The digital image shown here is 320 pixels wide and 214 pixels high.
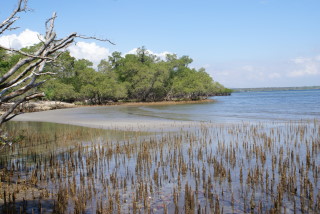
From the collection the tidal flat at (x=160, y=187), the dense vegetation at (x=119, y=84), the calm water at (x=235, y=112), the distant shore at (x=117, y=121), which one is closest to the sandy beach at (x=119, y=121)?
the distant shore at (x=117, y=121)

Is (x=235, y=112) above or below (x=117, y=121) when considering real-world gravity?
below

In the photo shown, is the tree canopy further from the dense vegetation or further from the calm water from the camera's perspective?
the calm water

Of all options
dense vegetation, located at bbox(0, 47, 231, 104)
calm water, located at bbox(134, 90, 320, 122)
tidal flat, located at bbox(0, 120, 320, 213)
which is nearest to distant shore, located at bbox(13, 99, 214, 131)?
calm water, located at bbox(134, 90, 320, 122)

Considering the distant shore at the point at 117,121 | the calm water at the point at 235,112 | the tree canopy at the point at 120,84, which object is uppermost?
the tree canopy at the point at 120,84

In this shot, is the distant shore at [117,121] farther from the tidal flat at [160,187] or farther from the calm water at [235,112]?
the tidal flat at [160,187]

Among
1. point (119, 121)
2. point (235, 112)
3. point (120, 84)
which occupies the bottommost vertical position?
point (235, 112)

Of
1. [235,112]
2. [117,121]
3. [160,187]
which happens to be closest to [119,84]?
[235,112]

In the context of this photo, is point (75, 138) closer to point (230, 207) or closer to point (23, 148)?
point (23, 148)

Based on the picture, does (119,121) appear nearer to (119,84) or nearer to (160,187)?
(160,187)

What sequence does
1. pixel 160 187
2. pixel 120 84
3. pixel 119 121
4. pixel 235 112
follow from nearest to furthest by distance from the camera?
pixel 160 187 → pixel 119 121 → pixel 235 112 → pixel 120 84

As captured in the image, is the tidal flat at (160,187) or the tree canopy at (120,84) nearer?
the tidal flat at (160,187)

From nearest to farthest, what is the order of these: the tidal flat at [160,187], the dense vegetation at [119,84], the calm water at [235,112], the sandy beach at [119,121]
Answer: the tidal flat at [160,187], the sandy beach at [119,121], the calm water at [235,112], the dense vegetation at [119,84]

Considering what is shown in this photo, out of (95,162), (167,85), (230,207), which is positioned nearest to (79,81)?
(167,85)

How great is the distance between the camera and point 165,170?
33.2ft
